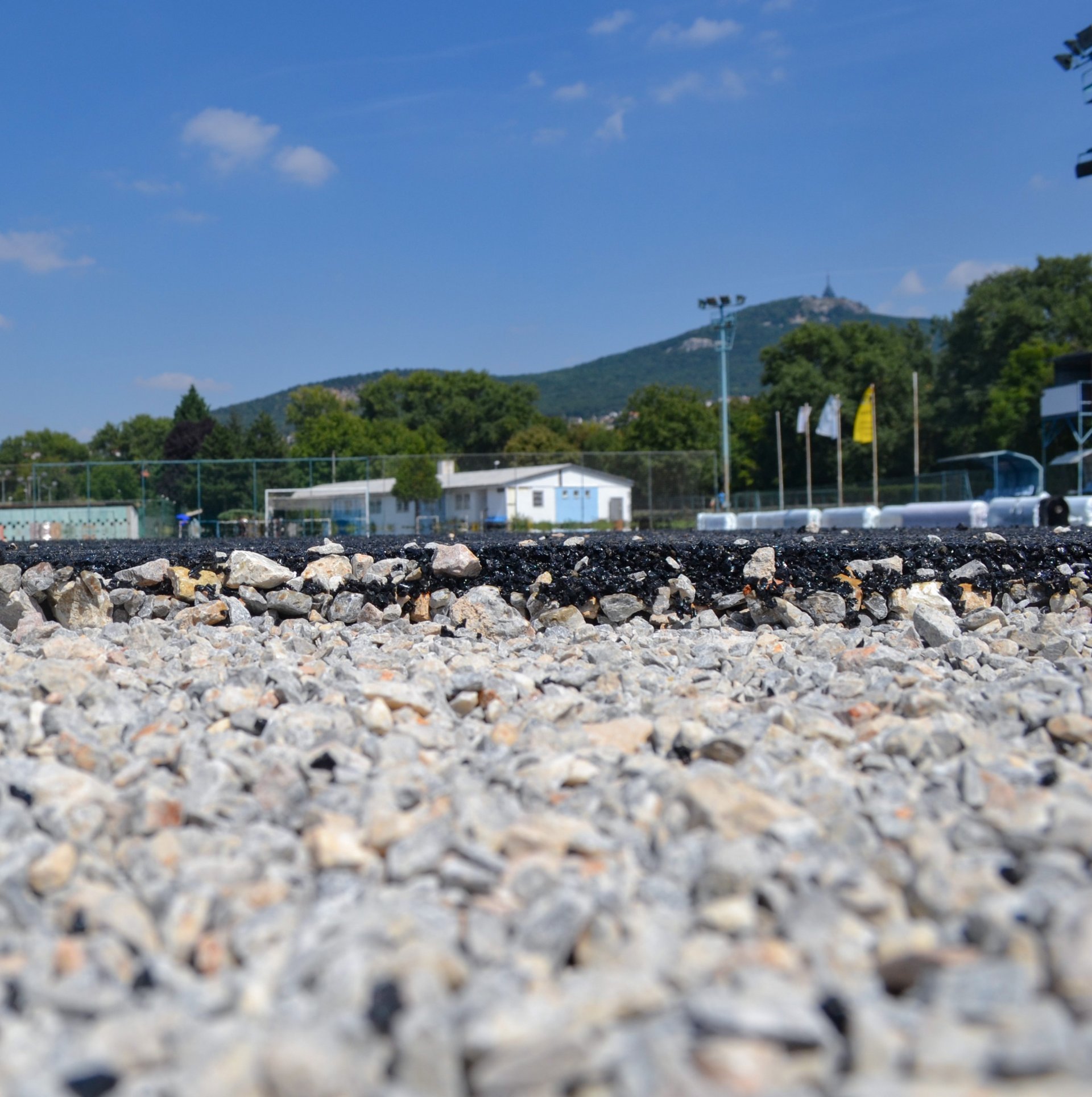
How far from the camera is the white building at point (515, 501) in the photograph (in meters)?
32.0

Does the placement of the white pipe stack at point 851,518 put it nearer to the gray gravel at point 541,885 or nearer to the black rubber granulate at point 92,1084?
the gray gravel at point 541,885

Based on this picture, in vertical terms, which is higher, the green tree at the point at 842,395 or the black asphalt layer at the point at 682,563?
the green tree at the point at 842,395

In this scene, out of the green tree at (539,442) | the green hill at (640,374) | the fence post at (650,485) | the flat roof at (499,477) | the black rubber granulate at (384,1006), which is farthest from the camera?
the green hill at (640,374)

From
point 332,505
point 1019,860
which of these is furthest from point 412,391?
point 1019,860

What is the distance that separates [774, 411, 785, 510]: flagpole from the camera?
35719 millimetres

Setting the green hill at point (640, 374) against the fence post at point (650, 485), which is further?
the green hill at point (640, 374)

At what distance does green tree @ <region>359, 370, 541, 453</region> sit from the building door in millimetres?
40619

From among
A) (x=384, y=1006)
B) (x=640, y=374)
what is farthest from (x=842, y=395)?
(x=640, y=374)

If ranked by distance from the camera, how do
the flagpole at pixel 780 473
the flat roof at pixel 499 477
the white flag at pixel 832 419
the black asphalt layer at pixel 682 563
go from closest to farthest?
the black asphalt layer at pixel 682 563 < the flat roof at pixel 499 477 < the white flag at pixel 832 419 < the flagpole at pixel 780 473

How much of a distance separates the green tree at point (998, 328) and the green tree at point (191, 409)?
49831 millimetres

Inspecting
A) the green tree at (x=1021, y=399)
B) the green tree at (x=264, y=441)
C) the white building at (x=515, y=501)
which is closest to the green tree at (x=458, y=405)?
the green tree at (x=264, y=441)

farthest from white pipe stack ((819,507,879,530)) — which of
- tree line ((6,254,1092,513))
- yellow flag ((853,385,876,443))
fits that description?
tree line ((6,254,1092,513))

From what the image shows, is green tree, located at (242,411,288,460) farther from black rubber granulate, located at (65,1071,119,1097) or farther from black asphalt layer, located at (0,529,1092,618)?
black rubber granulate, located at (65,1071,119,1097)

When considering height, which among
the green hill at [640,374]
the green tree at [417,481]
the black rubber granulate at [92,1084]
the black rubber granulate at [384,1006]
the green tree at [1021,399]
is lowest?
the black rubber granulate at [92,1084]
